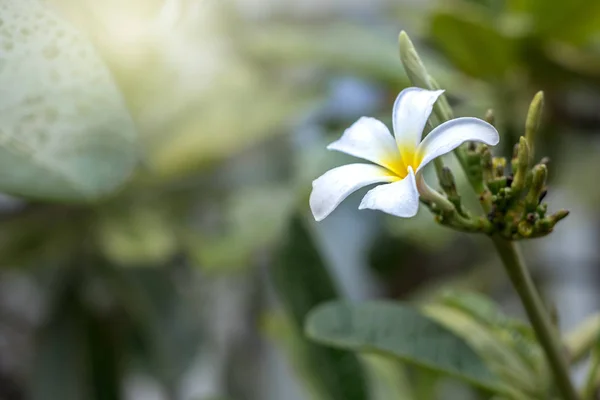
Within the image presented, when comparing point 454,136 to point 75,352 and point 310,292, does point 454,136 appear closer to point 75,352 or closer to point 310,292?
point 310,292

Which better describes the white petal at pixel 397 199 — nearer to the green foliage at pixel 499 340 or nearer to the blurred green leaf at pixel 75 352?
the green foliage at pixel 499 340

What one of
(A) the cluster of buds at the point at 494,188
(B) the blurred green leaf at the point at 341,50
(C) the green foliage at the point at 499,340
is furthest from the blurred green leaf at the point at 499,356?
(B) the blurred green leaf at the point at 341,50

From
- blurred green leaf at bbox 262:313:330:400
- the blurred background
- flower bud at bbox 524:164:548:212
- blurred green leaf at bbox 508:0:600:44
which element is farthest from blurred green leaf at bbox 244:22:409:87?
flower bud at bbox 524:164:548:212

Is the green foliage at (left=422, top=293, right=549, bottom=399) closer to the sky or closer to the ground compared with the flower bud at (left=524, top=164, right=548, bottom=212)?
closer to the ground

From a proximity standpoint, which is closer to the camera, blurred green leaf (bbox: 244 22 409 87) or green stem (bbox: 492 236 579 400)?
green stem (bbox: 492 236 579 400)

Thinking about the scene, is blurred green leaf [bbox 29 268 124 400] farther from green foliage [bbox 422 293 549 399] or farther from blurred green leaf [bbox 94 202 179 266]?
green foliage [bbox 422 293 549 399]

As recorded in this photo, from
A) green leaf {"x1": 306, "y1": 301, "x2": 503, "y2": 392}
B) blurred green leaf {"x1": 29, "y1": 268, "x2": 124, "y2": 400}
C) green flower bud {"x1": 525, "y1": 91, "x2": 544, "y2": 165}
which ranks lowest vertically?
blurred green leaf {"x1": 29, "y1": 268, "x2": 124, "y2": 400}
